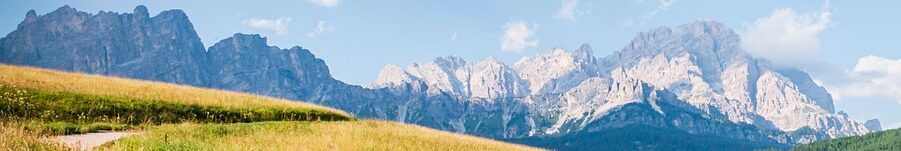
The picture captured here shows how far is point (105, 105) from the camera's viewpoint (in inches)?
1147

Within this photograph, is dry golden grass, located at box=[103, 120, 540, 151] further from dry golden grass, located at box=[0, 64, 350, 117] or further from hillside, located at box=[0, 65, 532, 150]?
dry golden grass, located at box=[0, 64, 350, 117]

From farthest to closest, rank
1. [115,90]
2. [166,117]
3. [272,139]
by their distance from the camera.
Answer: [115,90] → [166,117] → [272,139]

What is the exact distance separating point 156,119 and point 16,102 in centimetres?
513

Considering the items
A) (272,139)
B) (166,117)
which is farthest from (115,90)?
(272,139)

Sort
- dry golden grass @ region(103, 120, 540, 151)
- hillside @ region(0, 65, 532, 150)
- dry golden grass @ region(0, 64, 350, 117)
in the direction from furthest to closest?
1. dry golden grass @ region(0, 64, 350, 117)
2. hillside @ region(0, 65, 532, 150)
3. dry golden grass @ region(103, 120, 540, 151)

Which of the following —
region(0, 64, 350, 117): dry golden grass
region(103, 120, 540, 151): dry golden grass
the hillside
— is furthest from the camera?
region(0, 64, 350, 117): dry golden grass

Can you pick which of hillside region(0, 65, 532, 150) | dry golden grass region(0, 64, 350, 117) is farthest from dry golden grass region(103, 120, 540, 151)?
dry golden grass region(0, 64, 350, 117)

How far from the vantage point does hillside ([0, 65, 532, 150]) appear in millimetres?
20969

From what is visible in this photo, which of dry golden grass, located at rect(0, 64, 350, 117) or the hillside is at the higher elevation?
dry golden grass, located at rect(0, 64, 350, 117)

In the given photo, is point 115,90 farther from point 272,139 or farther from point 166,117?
point 272,139

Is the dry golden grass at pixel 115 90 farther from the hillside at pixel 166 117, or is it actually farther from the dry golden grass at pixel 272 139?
the dry golden grass at pixel 272 139

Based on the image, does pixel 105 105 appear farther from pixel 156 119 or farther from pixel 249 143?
pixel 249 143

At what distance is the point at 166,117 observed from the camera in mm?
30109

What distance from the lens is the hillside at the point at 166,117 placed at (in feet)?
68.8
